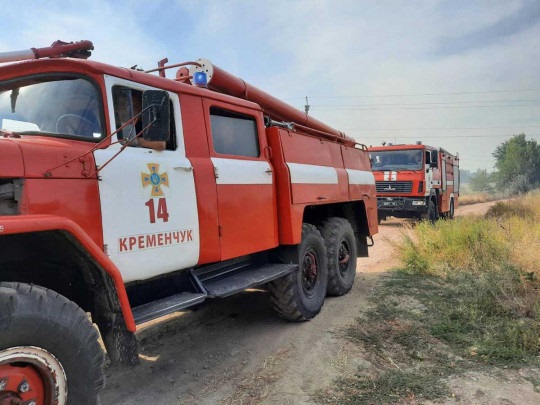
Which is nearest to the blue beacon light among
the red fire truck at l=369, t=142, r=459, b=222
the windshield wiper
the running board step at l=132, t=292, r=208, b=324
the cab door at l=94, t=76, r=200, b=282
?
the cab door at l=94, t=76, r=200, b=282

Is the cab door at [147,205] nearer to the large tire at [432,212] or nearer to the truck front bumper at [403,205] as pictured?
→ the truck front bumper at [403,205]

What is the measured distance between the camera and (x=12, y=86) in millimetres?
2854

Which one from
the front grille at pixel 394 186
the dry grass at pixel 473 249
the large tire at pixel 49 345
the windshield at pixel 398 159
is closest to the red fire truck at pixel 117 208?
the large tire at pixel 49 345

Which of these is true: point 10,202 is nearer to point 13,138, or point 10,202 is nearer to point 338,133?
point 13,138

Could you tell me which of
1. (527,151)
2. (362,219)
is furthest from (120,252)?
(527,151)

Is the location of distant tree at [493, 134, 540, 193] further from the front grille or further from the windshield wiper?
the windshield wiper

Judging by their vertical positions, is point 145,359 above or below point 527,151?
below

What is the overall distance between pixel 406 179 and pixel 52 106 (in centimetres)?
1220

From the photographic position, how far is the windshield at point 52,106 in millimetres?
2717

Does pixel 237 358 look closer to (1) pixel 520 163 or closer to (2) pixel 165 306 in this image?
(2) pixel 165 306

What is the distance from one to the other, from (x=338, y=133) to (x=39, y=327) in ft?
17.8

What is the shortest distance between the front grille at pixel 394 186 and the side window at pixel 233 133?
389 inches

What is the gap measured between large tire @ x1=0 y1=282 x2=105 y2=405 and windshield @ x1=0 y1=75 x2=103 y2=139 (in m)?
1.11

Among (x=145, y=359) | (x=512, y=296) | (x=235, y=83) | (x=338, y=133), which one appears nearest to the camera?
(x=145, y=359)
